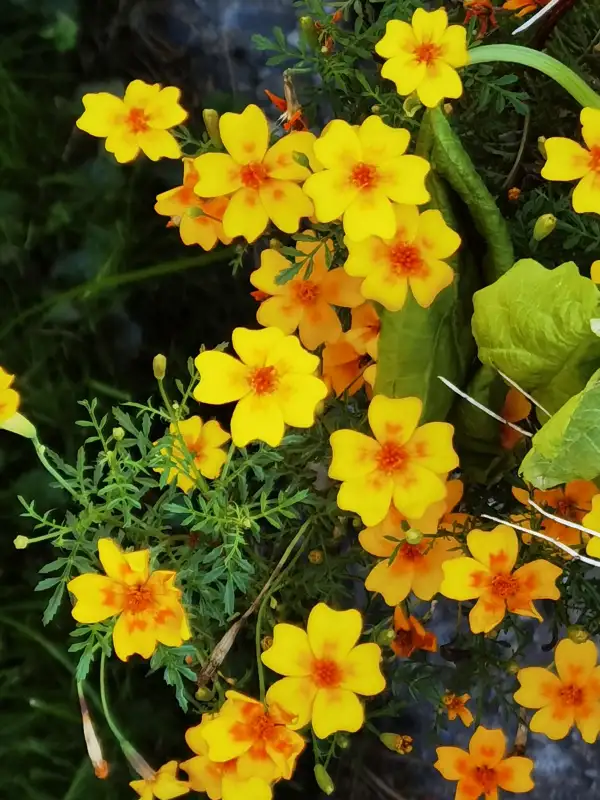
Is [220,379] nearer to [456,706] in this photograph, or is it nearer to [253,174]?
[253,174]

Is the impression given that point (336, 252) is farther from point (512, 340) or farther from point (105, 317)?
point (105, 317)

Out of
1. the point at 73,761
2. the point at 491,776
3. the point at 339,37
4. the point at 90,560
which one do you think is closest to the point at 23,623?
the point at 73,761

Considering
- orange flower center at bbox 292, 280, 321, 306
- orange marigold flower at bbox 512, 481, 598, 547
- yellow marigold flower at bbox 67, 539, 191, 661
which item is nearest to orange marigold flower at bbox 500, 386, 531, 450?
orange marigold flower at bbox 512, 481, 598, 547

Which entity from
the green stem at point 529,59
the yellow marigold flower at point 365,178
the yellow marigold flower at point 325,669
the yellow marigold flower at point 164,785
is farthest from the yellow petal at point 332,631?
the green stem at point 529,59

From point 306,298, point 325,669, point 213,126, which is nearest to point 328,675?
point 325,669

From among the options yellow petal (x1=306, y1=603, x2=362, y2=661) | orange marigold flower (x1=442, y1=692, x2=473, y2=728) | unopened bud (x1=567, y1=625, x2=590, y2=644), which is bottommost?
orange marigold flower (x1=442, y1=692, x2=473, y2=728)

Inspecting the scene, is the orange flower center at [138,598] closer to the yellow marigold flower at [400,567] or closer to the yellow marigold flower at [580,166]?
the yellow marigold flower at [400,567]

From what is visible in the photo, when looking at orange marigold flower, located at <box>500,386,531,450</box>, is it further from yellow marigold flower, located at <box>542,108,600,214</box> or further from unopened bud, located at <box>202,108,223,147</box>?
unopened bud, located at <box>202,108,223,147</box>
